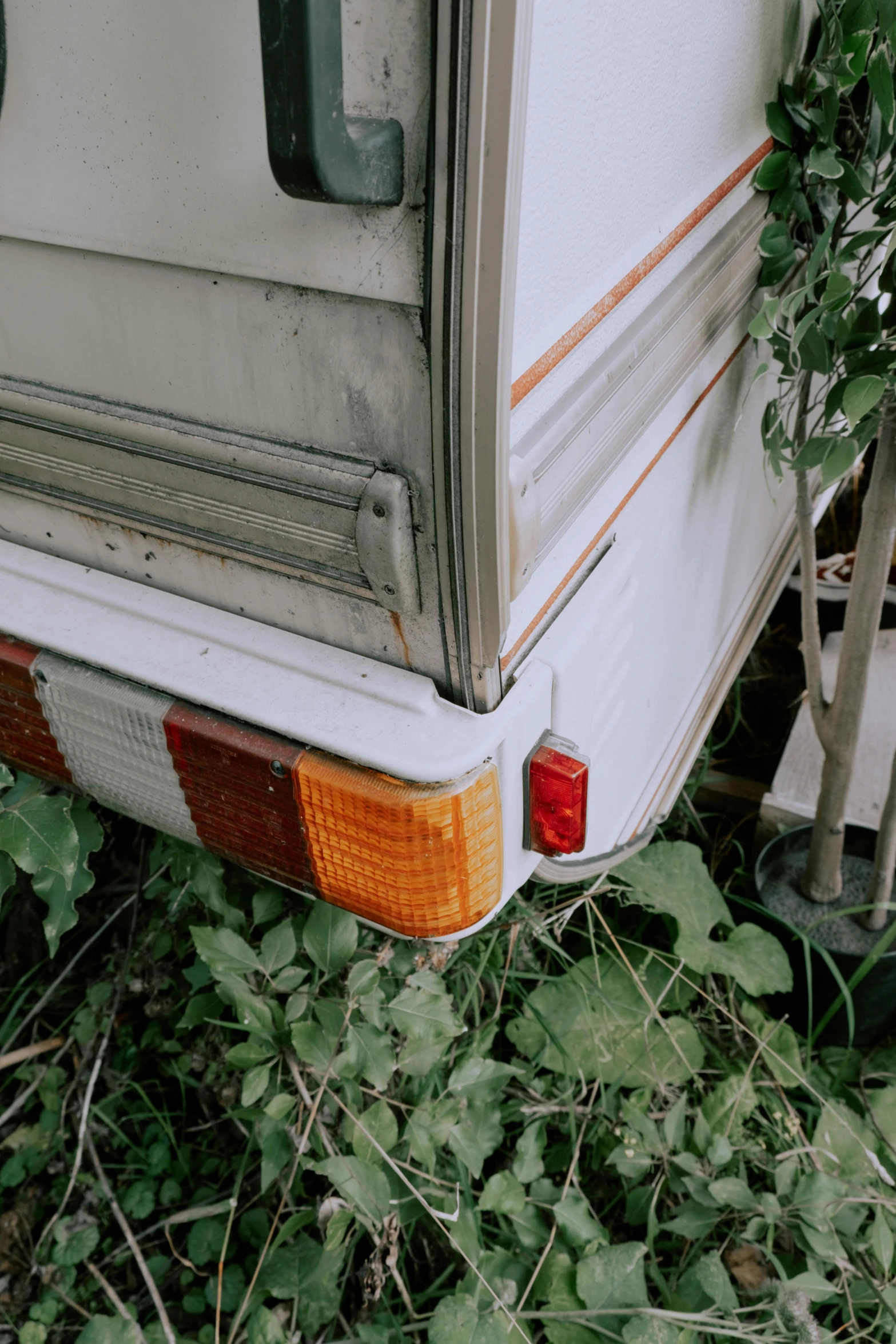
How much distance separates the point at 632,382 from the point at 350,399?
0.45m

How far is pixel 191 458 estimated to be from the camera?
3.34ft

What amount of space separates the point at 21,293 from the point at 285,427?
356 millimetres

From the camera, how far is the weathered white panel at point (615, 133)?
866mm

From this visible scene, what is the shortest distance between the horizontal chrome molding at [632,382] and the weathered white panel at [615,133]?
75 millimetres

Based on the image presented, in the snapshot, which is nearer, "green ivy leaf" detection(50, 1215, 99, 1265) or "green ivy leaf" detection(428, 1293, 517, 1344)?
"green ivy leaf" detection(428, 1293, 517, 1344)

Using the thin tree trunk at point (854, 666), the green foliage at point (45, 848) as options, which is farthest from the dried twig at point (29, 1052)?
the thin tree trunk at point (854, 666)

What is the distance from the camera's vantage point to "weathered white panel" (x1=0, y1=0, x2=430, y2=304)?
2.44 feet

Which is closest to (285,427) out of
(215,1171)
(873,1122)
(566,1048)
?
(566,1048)

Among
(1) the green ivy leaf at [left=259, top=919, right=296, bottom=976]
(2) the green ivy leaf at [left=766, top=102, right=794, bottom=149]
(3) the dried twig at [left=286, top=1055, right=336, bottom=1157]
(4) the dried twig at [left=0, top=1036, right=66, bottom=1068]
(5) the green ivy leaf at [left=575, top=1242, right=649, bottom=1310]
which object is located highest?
(2) the green ivy leaf at [left=766, top=102, right=794, bottom=149]

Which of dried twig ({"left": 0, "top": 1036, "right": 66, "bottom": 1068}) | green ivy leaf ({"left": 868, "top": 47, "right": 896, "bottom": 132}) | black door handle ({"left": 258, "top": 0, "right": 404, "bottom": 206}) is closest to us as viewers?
black door handle ({"left": 258, "top": 0, "right": 404, "bottom": 206})

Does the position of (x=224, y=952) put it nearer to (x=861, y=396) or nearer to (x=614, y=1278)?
(x=614, y=1278)

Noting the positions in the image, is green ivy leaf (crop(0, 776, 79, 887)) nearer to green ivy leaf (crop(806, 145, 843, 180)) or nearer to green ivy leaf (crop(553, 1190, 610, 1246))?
green ivy leaf (crop(553, 1190, 610, 1246))

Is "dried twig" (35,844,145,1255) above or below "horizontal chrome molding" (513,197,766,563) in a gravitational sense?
below

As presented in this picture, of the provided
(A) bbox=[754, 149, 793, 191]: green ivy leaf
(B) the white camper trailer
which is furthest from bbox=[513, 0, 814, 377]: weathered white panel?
(A) bbox=[754, 149, 793, 191]: green ivy leaf
